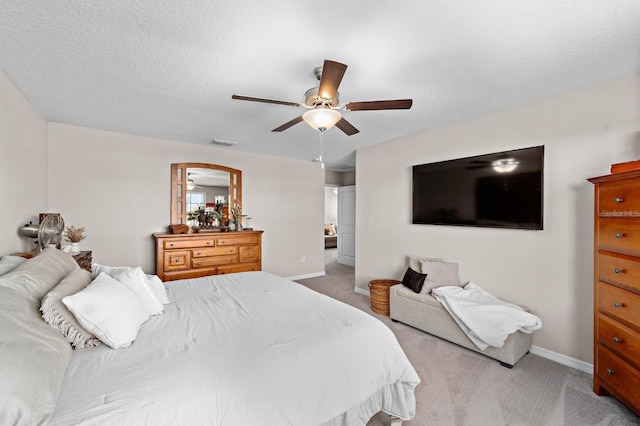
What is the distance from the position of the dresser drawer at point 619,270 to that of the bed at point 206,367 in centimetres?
161

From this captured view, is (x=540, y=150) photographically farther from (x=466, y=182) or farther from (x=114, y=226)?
(x=114, y=226)

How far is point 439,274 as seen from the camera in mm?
3283

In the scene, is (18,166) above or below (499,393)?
above

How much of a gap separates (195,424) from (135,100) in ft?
9.52

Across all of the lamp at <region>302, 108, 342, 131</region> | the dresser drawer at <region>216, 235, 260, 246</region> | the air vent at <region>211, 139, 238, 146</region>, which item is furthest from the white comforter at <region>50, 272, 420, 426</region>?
the air vent at <region>211, 139, 238, 146</region>

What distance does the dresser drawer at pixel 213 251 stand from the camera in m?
4.00

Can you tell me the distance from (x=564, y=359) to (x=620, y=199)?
1.61 m

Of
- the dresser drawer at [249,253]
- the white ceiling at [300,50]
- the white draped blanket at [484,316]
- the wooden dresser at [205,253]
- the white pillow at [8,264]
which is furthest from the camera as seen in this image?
the dresser drawer at [249,253]

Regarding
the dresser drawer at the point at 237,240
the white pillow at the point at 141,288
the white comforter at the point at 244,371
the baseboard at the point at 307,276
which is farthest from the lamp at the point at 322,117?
the baseboard at the point at 307,276

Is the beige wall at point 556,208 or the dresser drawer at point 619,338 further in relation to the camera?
the beige wall at point 556,208

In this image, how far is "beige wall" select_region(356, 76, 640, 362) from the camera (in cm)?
232

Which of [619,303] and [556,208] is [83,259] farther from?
[556,208]

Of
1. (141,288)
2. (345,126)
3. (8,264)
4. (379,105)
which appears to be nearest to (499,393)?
(379,105)

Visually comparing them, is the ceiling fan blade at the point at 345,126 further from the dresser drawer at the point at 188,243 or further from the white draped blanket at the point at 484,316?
the dresser drawer at the point at 188,243
